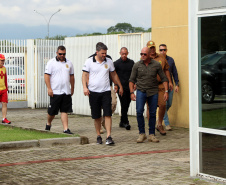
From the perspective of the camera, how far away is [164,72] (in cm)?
1255

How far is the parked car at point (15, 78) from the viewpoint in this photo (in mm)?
21328

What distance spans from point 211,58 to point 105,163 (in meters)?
2.48

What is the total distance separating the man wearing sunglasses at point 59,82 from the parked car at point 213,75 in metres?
5.28

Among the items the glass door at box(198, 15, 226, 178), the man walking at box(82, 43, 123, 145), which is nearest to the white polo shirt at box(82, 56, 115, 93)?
the man walking at box(82, 43, 123, 145)

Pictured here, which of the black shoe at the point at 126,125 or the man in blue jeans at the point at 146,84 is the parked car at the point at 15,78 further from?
the man in blue jeans at the point at 146,84

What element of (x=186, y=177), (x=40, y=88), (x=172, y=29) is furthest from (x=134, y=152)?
(x=40, y=88)

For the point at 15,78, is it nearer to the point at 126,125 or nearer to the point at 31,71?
the point at 31,71

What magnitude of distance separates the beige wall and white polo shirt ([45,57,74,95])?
9.42ft

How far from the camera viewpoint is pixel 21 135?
1226cm

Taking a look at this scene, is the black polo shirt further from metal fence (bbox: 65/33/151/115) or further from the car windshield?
the car windshield

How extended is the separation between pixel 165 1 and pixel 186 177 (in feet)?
24.2

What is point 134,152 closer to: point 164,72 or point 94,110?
point 94,110

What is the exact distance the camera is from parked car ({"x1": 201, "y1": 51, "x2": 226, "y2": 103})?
740 centimetres

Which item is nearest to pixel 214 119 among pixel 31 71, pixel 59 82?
pixel 59 82
